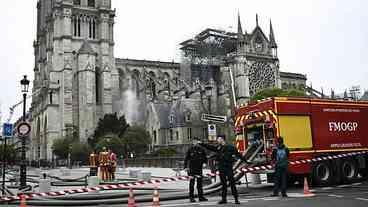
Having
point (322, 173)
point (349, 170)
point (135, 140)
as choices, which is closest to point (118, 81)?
point (135, 140)

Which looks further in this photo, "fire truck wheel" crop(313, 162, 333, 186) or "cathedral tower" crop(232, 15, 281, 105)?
"cathedral tower" crop(232, 15, 281, 105)

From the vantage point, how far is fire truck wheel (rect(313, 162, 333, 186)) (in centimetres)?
1553

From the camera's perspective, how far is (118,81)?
8938 centimetres

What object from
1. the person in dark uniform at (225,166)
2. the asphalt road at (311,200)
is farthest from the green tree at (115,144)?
the person in dark uniform at (225,166)

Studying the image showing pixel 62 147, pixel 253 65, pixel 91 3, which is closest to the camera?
pixel 62 147

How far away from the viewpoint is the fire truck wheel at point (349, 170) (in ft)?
53.6

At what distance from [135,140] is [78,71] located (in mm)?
21544

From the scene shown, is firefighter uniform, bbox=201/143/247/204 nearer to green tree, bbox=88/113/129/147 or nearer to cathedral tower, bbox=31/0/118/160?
green tree, bbox=88/113/129/147

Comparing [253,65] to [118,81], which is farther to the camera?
[253,65]

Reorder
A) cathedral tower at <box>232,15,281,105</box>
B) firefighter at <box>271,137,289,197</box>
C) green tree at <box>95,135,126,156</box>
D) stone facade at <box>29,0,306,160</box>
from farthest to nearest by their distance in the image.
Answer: cathedral tower at <box>232,15,281,105</box>
stone facade at <box>29,0,306,160</box>
green tree at <box>95,135,126,156</box>
firefighter at <box>271,137,289,197</box>

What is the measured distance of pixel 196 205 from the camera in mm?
11367

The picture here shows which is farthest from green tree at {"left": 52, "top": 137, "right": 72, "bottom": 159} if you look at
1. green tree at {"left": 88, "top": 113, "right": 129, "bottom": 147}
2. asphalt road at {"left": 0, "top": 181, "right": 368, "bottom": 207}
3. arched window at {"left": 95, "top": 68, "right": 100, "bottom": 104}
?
asphalt road at {"left": 0, "top": 181, "right": 368, "bottom": 207}

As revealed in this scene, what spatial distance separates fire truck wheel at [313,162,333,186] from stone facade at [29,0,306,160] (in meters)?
56.2

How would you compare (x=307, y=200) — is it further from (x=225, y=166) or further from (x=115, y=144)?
(x=115, y=144)
